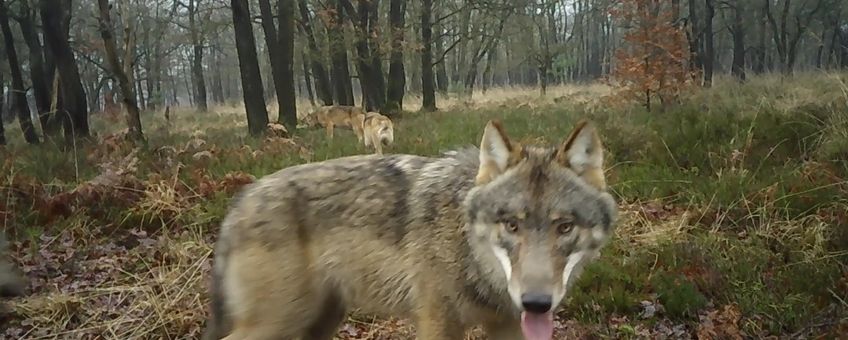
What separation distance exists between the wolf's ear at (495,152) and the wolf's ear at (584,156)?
240 mm

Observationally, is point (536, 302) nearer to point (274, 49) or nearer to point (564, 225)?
point (564, 225)

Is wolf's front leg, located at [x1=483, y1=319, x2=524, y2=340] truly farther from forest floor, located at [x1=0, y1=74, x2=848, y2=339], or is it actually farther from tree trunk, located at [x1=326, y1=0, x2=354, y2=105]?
tree trunk, located at [x1=326, y1=0, x2=354, y2=105]

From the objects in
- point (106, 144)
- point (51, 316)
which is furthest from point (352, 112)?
point (51, 316)

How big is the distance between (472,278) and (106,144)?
9.43m

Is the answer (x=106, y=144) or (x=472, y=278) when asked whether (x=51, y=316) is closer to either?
(x=472, y=278)

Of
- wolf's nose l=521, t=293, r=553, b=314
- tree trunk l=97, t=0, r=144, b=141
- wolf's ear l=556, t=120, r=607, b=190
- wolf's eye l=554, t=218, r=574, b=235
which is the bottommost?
wolf's nose l=521, t=293, r=553, b=314

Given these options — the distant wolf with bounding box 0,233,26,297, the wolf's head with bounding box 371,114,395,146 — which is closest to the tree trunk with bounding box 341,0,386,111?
the wolf's head with bounding box 371,114,395,146

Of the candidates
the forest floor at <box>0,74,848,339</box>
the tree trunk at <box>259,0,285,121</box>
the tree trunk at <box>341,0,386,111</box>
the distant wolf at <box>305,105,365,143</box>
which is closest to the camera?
the forest floor at <box>0,74,848,339</box>

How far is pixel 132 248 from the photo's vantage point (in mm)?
6891

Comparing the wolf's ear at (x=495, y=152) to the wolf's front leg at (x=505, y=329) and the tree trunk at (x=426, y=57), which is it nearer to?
the wolf's front leg at (x=505, y=329)

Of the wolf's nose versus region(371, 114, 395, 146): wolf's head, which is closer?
the wolf's nose

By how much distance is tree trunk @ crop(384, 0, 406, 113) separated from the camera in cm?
2487

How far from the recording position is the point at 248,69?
17.0 m

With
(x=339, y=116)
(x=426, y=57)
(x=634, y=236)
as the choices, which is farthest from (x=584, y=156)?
(x=426, y=57)
